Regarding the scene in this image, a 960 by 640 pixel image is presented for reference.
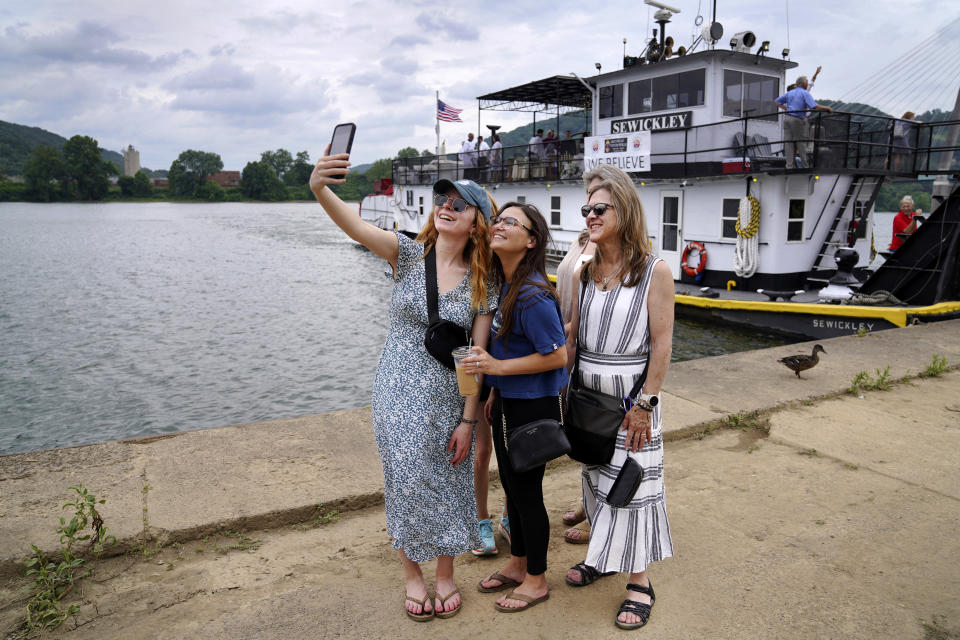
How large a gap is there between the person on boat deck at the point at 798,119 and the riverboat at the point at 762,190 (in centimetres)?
12

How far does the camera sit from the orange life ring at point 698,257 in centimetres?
1441

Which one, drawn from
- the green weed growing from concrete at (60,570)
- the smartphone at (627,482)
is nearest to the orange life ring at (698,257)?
the smartphone at (627,482)

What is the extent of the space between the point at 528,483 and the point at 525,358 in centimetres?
56

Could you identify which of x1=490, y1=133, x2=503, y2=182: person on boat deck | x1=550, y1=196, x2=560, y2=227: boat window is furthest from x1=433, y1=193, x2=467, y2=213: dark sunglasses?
x1=490, y1=133, x2=503, y2=182: person on boat deck

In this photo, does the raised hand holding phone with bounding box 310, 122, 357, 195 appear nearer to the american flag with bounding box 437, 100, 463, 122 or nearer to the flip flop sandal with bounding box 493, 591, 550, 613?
the flip flop sandal with bounding box 493, 591, 550, 613

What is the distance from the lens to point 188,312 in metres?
18.0

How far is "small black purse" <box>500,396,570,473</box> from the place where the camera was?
276 centimetres

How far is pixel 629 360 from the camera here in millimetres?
2934

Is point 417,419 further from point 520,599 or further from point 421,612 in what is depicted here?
point 520,599

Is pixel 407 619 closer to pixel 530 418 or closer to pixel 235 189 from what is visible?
pixel 530 418

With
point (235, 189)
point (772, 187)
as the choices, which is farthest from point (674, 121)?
point (235, 189)

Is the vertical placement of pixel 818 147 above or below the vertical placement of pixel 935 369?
above

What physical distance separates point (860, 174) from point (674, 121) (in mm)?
3890

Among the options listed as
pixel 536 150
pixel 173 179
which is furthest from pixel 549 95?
pixel 173 179
